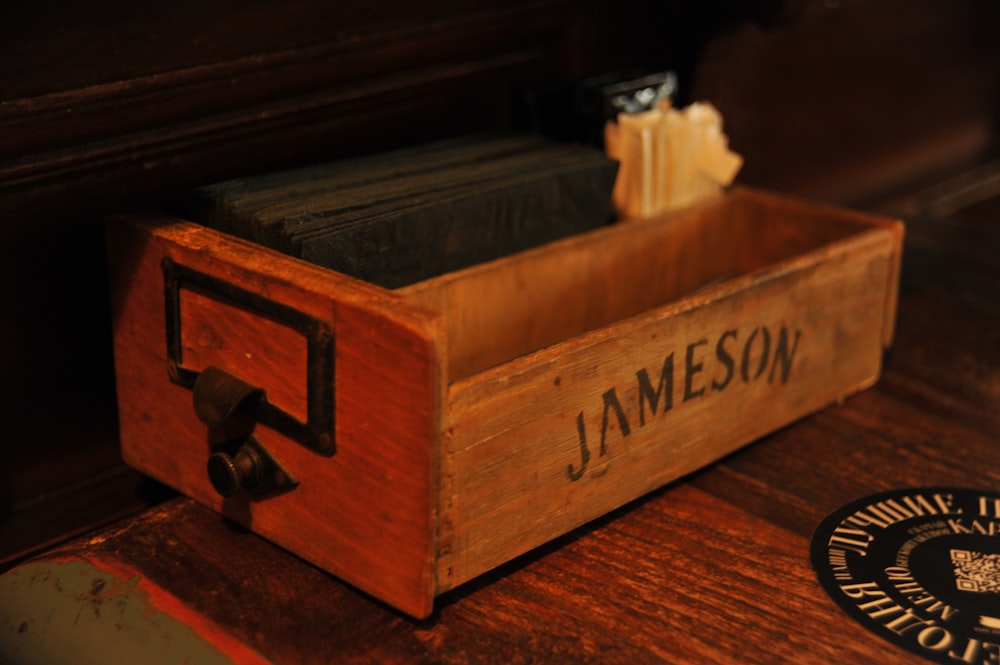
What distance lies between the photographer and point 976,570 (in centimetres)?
114

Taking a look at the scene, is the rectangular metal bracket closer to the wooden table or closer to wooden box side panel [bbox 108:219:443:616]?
wooden box side panel [bbox 108:219:443:616]

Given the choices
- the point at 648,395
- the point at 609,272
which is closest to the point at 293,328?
Result: the point at 648,395

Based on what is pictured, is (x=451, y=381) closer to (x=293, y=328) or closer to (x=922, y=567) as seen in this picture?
(x=293, y=328)

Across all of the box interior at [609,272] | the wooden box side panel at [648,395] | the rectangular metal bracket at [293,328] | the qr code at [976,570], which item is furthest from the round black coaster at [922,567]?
the rectangular metal bracket at [293,328]

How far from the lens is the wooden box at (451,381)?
99 cm

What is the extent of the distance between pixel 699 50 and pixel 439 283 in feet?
2.52

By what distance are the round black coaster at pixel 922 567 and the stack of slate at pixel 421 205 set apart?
478mm

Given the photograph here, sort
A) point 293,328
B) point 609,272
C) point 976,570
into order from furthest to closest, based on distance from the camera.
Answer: point 609,272 < point 976,570 < point 293,328

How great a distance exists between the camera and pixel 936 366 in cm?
162

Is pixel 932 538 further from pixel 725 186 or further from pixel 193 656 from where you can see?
pixel 193 656

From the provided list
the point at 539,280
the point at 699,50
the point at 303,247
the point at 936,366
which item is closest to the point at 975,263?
the point at 936,366

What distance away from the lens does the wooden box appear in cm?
99

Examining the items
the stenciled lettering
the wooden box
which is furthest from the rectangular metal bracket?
the stenciled lettering

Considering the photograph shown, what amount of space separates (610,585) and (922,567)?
316 mm
